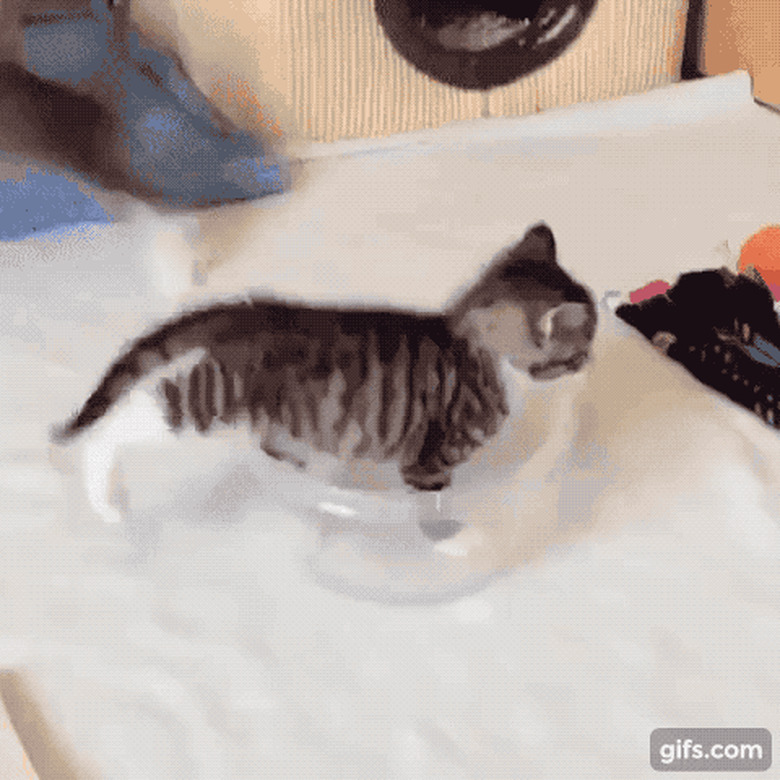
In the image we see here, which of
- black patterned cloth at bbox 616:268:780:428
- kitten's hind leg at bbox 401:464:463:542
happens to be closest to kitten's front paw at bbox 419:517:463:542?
kitten's hind leg at bbox 401:464:463:542

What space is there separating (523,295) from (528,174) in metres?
0.61

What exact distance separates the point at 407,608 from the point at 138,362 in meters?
0.20

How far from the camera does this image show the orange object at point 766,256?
653 millimetres

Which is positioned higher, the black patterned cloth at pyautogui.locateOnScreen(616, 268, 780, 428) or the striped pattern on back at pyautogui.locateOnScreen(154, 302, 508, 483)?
the striped pattern on back at pyautogui.locateOnScreen(154, 302, 508, 483)

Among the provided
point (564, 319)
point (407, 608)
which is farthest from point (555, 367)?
point (407, 608)

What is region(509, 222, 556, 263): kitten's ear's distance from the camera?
0.42m

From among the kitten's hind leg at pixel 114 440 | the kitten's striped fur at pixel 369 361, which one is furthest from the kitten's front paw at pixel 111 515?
the kitten's striped fur at pixel 369 361

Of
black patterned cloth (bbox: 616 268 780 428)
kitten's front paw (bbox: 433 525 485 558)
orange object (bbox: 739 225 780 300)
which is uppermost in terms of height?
orange object (bbox: 739 225 780 300)

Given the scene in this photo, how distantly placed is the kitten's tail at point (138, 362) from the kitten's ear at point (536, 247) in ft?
0.56

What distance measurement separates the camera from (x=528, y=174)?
0.97 meters

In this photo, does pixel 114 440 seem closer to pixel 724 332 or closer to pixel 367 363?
pixel 367 363

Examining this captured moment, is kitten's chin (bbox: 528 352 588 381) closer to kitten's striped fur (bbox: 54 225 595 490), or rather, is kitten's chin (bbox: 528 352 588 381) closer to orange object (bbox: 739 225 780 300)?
kitten's striped fur (bbox: 54 225 595 490)

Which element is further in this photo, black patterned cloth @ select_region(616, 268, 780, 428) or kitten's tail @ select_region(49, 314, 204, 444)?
black patterned cloth @ select_region(616, 268, 780, 428)

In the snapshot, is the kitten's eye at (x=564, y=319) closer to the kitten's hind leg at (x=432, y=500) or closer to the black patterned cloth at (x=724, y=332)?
the kitten's hind leg at (x=432, y=500)
